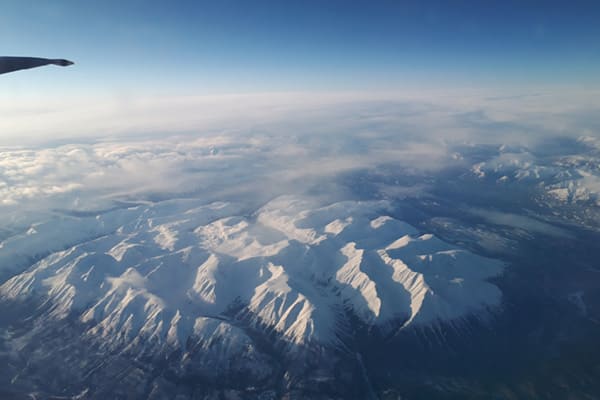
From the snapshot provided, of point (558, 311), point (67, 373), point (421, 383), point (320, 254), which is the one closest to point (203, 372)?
point (67, 373)

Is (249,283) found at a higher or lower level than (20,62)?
lower

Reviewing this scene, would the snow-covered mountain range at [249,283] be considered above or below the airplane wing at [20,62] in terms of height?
below

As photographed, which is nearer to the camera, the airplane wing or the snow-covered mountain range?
the airplane wing

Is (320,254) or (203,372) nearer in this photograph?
(203,372)

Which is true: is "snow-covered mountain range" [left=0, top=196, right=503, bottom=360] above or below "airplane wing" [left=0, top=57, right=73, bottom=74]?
below

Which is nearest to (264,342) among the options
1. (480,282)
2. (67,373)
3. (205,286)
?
(205,286)

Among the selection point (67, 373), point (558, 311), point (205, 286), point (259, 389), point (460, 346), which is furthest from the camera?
point (205, 286)

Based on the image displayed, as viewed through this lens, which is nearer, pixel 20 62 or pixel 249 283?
pixel 20 62

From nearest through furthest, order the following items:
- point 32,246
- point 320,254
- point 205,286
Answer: point 205,286, point 320,254, point 32,246

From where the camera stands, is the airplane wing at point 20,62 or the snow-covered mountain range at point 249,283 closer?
the airplane wing at point 20,62

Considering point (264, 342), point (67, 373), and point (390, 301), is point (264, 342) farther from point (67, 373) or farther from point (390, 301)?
point (67, 373)
